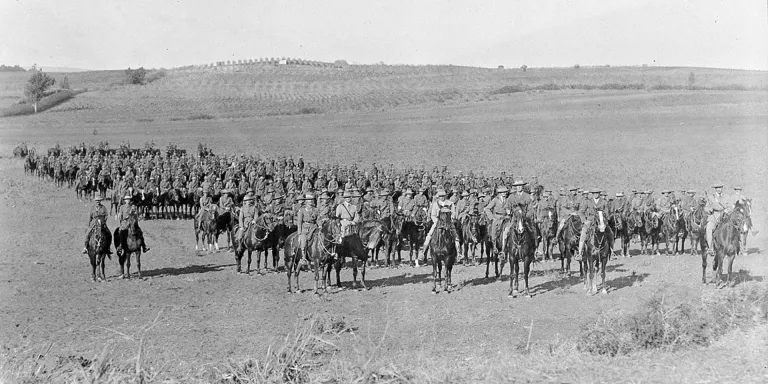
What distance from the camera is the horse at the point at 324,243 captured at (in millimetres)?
17202

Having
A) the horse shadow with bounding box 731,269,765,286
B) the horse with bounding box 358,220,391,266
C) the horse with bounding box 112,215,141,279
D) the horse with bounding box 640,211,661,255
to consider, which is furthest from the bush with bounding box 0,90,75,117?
the horse shadow with bounding box 731,269,765,286

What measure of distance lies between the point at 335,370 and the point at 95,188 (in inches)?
1165

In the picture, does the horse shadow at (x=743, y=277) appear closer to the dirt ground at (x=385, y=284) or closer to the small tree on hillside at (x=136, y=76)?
the dirt ground at (x=385, y=284)

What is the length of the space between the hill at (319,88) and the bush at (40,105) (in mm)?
1950

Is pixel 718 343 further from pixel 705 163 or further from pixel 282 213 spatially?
pixel 705 163

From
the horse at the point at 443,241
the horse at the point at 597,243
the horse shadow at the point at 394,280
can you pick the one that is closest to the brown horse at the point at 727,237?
the horse at the point at 597,243

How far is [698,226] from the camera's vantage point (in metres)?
20.0

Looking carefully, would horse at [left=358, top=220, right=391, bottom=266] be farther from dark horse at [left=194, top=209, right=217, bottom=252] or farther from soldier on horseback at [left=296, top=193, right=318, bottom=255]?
dark horse at [left=194, top=209, right=217, bottom=252]

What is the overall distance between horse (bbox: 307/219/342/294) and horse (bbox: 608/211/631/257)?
8.85 meters

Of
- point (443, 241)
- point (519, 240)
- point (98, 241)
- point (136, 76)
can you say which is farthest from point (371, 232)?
point (136, 76)

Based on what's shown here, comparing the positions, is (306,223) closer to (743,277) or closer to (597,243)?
(597,243)

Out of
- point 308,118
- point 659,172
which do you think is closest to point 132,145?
point 308,118

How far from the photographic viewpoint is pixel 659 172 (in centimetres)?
3997

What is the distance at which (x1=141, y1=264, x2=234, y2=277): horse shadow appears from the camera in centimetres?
2041
